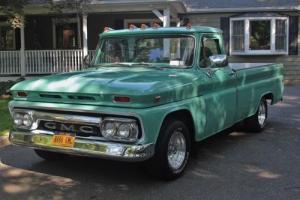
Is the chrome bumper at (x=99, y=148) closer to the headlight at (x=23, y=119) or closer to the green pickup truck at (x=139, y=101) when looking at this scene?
the green pickup truck at (x=139, y=101)

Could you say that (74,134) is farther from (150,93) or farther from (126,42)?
(126,42)

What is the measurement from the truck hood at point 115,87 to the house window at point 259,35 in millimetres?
13401

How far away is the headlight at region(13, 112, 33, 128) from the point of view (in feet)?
19.6

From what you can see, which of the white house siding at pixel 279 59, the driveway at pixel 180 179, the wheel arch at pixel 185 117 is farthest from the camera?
the white house siding at pixel 279 59

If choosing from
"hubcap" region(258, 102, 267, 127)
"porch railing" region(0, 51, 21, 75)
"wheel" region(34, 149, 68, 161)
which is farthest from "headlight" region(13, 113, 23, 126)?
"porch railing" region(0, 51, 21, 75)

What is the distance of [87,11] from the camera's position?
1764cm

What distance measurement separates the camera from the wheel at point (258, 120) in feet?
28.9

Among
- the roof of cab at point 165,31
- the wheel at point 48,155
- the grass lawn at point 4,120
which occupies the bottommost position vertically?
the wheel at point 48,155

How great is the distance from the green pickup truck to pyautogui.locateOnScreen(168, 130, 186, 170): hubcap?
1 centimetres

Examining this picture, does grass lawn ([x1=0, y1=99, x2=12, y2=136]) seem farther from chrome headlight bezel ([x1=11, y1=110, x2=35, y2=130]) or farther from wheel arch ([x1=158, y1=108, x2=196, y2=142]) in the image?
wheel arch ([x1=158, y1=108, x2=196, y2=142])

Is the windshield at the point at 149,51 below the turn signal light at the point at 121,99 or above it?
above

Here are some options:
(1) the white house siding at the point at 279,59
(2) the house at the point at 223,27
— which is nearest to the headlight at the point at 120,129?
(2) the house at the point at 223,27

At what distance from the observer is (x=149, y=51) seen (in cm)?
691

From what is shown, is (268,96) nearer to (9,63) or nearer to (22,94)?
(22,94)
